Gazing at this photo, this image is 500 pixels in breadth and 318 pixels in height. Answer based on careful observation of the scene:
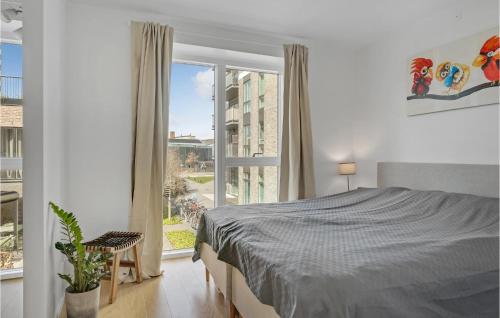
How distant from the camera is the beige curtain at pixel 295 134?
3511 mm

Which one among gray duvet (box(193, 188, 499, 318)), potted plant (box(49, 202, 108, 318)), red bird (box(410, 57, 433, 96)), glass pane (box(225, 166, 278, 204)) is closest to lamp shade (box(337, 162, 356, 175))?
glass pane (box(225, 166, 278, 204))

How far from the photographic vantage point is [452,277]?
4.35ft

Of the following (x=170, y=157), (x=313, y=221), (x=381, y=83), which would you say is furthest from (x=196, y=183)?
(x=381, y=83)

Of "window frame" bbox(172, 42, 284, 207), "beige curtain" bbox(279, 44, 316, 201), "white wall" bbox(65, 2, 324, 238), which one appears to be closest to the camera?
"white wall" bbox(65, 2, 324, 238)

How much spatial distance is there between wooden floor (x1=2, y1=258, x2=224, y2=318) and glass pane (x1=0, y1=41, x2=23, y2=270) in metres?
0.35

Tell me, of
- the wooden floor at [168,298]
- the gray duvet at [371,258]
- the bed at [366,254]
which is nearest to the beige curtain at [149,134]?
the wooden floor at [168,298]

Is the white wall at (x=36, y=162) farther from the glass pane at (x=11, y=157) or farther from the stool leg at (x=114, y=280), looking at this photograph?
the glass pane at (x=11, y=157)

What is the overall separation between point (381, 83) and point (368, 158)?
0.91 m

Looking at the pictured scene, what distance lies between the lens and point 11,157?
2688mm

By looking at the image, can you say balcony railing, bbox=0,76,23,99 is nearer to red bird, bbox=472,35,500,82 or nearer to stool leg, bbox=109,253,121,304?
stool leg, bbox=109,253,121,304

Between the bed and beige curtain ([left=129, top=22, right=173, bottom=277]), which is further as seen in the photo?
beige curtain ([left=129, top=22, right=173, bottom=277])

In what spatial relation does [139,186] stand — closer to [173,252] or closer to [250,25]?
[173,252]

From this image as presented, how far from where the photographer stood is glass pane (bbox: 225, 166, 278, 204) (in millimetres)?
3594

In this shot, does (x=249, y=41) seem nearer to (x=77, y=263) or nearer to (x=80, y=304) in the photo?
(x=77, y=263)
